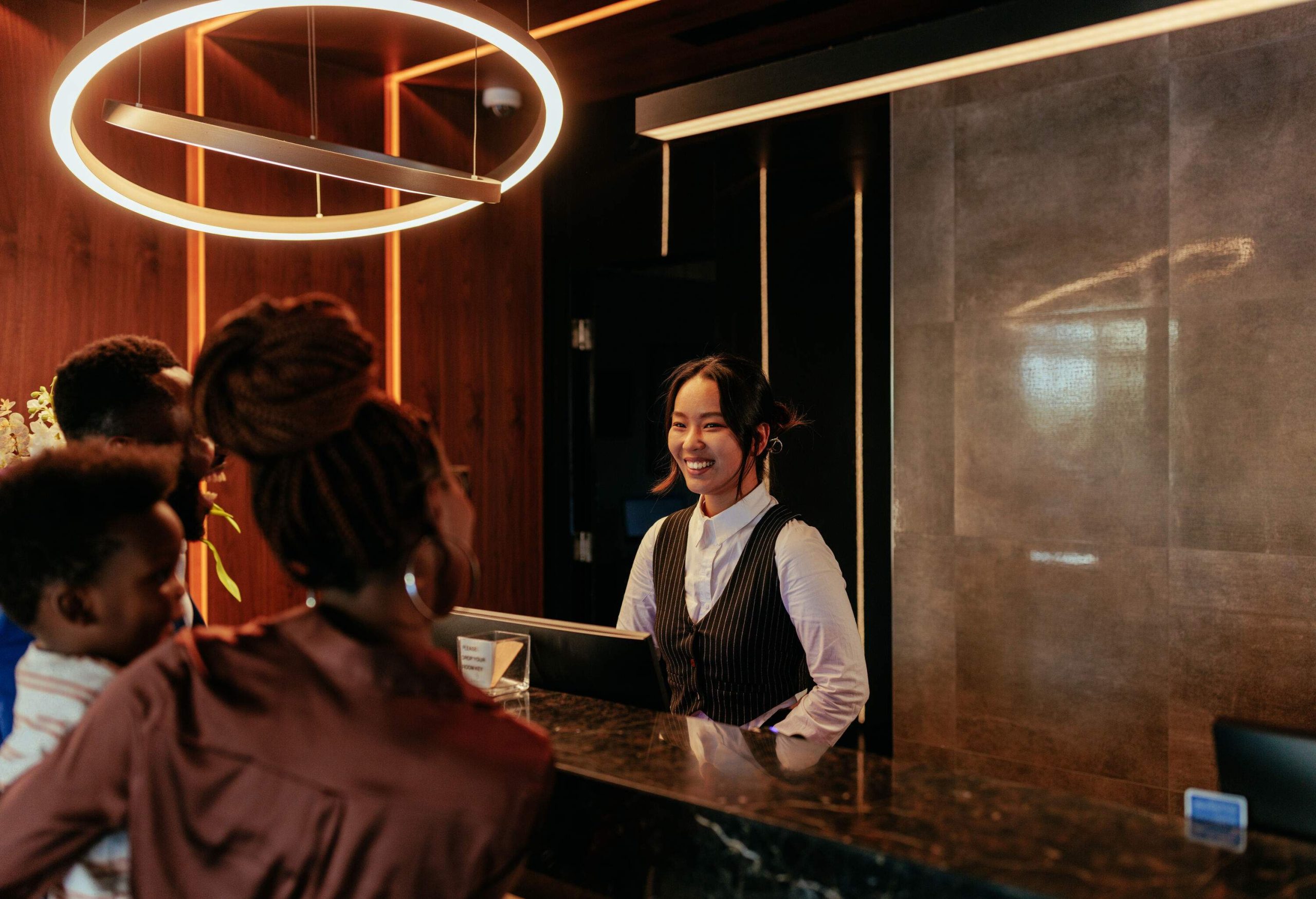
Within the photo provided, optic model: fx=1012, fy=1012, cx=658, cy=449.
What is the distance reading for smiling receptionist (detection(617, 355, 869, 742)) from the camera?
7.06 ft

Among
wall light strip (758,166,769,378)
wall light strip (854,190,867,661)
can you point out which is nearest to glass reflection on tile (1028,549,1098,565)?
wall light strip (854,190,867,661)

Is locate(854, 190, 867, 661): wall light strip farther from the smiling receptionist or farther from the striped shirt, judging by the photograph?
the striped shirt

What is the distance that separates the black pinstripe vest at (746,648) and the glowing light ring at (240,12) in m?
1.01

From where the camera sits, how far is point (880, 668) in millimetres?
4031

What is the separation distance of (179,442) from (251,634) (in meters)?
0.84

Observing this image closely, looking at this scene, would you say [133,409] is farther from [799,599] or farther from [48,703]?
[799,599]

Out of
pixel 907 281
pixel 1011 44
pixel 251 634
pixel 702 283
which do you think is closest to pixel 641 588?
pixel 1011 44

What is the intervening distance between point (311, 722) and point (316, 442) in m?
0.26

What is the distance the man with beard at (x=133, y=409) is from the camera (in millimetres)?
1640

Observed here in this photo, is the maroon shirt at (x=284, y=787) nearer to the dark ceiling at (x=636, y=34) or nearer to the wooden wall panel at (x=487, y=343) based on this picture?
the dark ceiling at (x=636, y=34)

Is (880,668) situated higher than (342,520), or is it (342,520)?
(342,520)

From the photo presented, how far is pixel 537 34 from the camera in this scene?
3.82 metres

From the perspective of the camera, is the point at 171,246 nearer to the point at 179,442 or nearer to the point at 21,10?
the point at 21,10

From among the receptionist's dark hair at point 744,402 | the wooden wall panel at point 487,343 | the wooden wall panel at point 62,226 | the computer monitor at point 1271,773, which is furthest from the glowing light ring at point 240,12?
the wooden wall panel at point 487,343
